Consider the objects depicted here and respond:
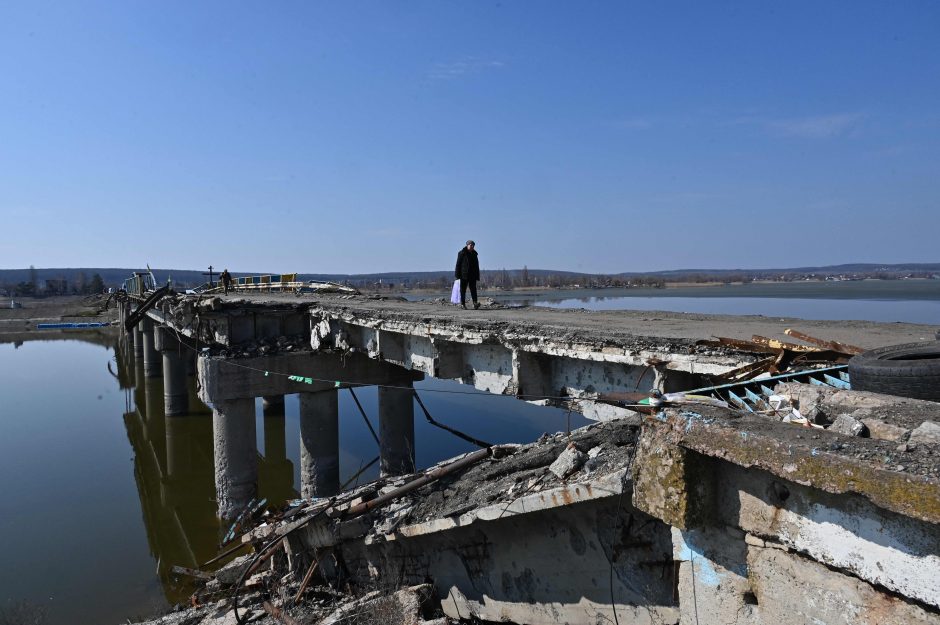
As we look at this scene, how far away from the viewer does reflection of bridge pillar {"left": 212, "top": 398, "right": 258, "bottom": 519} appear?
12508 mm

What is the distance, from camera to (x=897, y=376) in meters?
3.57

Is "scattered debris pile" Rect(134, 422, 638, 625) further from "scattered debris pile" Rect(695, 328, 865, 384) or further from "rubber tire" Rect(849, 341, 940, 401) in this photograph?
"rubber tire" Rect(849, 341, 940, 401)

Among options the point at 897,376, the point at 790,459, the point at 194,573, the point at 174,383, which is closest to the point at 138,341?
the point at 174,383

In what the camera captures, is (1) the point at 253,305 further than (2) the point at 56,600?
Yes

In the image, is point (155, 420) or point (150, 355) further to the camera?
point (150, 355)

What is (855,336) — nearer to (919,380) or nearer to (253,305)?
(919,380)

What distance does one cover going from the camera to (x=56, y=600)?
9.98 metres

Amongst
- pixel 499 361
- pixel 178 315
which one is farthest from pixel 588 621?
pixel 178 315

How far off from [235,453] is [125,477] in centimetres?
694

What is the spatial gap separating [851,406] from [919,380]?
55cm

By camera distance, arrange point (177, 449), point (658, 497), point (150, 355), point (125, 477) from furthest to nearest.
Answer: point (150, 355) < point (177, 449) < point (125, 477) < point (658, 497)

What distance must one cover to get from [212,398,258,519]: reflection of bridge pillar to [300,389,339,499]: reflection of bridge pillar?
1100 millimetres

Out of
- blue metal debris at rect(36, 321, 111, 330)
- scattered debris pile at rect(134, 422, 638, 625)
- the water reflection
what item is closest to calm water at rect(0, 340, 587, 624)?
the water reflection

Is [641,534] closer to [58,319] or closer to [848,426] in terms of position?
[848,426]
